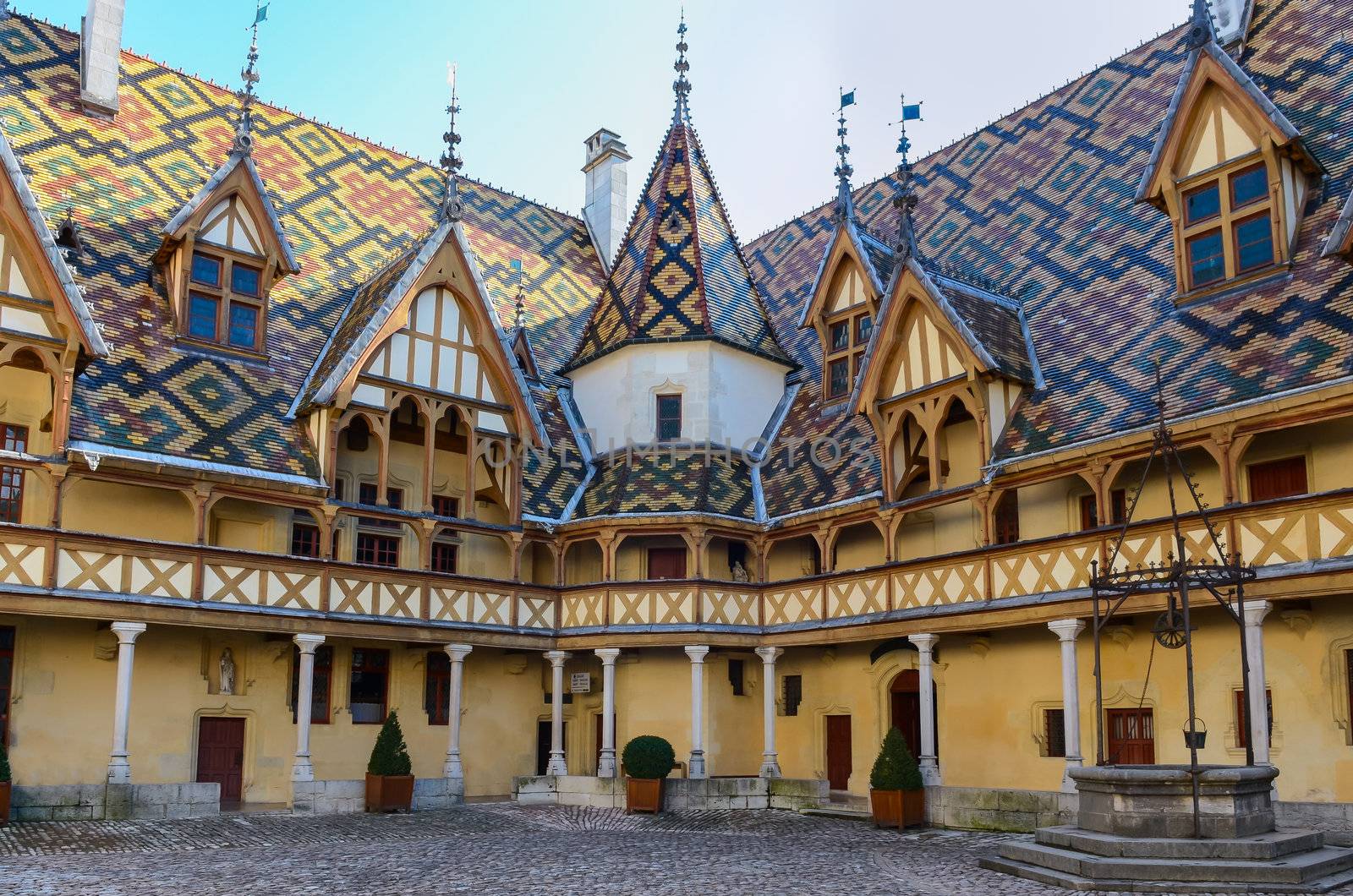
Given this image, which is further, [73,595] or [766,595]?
[766,595]

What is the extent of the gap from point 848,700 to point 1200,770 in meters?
11.2

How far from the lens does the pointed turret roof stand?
26375 mm

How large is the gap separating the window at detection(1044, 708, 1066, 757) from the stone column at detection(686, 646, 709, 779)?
6332 millimetres

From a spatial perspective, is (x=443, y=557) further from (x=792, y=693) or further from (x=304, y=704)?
(x=792, y=693)

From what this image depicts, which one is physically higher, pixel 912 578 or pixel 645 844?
pixel 912 578

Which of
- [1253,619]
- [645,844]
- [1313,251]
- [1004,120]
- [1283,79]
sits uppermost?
[1004,120]

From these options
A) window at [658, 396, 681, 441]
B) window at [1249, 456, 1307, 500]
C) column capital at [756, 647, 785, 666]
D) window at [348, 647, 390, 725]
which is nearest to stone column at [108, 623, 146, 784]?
window at [348, 647, 390, 725]

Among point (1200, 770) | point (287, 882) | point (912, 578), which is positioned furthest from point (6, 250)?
point (1200, 770)

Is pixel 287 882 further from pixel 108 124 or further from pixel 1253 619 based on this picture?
pixel 108 124

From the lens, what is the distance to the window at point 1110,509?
18594 millimetres

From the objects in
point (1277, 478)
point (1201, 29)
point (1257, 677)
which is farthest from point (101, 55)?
point (1257, 677)

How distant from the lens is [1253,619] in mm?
15891

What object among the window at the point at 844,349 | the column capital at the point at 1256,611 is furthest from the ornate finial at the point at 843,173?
the column capital at the point at 1256,611

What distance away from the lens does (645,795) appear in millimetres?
20922
